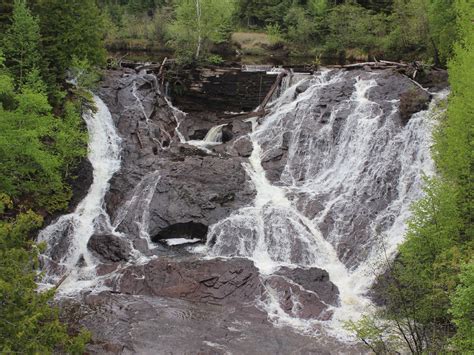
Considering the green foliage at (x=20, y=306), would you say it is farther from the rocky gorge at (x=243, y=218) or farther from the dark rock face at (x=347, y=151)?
the dark rock face at (x=347, y=151)

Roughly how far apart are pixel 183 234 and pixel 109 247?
3536 mm

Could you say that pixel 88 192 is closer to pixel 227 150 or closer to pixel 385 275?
pixel 227 150

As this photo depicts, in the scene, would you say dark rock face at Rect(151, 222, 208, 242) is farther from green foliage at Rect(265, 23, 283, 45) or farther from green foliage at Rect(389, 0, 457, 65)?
green foliage at Rect(265, 23, 283, 45)

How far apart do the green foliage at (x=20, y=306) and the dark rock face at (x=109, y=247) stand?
10.2 meters

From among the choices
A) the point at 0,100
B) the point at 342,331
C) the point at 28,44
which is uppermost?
the point at 28,44

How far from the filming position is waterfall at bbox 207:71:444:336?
2114 centimetres

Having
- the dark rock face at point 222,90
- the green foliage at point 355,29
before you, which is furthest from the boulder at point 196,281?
the green foliage at point 355,29

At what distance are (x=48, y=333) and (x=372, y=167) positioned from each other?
18.5 meters

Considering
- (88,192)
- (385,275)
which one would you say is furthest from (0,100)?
(385,275)

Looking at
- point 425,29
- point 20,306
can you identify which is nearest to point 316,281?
point 20,306

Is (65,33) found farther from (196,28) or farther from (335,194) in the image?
(335,194)

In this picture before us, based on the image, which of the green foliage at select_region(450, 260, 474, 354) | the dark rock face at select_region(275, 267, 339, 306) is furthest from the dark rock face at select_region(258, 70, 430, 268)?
the green foliage at select_region(450, 260, 474, 354)

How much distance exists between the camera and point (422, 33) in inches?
1518

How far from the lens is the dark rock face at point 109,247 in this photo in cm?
2158
